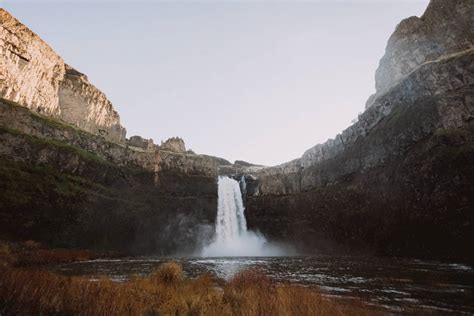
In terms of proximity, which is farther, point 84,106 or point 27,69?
point 84,106

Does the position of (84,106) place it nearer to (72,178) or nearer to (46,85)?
(46,85)

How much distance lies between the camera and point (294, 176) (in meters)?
79.8

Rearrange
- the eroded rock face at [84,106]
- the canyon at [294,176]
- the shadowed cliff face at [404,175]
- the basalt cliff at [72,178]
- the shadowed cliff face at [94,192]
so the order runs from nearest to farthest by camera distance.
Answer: the shadowed cliff face at [404,175] < the canyon at [294,176] < the shadowed cliff face at [94,192] < the basalt cliff at [72,178] < the eroded rock face at [84,106]

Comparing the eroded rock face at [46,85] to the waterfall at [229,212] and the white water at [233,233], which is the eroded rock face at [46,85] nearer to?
the waterfall at [229,212]

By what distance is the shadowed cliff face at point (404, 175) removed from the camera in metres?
36.6

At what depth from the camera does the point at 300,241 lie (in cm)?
6481

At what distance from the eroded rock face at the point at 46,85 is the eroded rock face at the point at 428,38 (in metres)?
99.8

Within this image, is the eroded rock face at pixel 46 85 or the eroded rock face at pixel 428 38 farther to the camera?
the eroded rock face at pixel 46 85

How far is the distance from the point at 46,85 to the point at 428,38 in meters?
106

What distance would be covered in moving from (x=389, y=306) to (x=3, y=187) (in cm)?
5675

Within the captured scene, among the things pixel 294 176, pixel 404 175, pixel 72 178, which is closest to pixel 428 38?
pixel 294 176

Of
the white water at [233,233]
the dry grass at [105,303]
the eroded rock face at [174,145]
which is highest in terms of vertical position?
the eroded rock face at [174,145]

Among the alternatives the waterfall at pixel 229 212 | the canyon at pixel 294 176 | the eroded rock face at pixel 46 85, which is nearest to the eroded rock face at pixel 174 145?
the eroded rock face at pixel 46 85

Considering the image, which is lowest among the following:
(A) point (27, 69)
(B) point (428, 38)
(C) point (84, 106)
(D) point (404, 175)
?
(D) point (404, 175)
